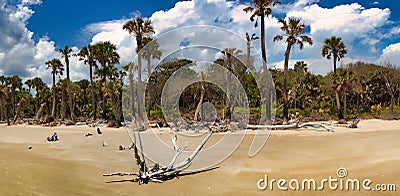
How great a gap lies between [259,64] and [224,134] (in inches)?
219

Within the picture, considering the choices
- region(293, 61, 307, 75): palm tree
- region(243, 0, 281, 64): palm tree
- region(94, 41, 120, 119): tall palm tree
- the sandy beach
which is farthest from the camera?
region(293, 61, 307, 75): palm tree

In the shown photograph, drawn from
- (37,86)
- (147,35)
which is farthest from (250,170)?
(37,86)

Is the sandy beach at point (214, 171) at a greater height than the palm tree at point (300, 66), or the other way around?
the palm tree at point (300, 66)

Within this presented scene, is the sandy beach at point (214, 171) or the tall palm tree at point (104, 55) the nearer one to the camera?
the sandy beach at point (214, 171)

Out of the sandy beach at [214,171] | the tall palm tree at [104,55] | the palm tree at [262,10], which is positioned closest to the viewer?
the sandy beach at [214,171]

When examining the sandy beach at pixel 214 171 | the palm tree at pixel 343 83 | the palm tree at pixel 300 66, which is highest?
the palm tree at pixel 300 66

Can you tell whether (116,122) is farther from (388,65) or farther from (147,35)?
(388,65)

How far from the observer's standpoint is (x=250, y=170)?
10273 mm

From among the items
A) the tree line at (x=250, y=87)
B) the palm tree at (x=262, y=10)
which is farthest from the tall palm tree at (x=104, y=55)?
the palm tree at (x=262, y=10)

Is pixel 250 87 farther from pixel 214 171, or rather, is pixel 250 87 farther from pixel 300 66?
pixel 214 171

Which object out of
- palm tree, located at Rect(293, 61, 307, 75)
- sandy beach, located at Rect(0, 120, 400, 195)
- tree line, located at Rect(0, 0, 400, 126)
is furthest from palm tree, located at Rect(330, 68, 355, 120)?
sandy beach, located at Rect(0, 120, 400, 195)

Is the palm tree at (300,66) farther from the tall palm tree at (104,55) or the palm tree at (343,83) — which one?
the tall palm tree at (104,55)

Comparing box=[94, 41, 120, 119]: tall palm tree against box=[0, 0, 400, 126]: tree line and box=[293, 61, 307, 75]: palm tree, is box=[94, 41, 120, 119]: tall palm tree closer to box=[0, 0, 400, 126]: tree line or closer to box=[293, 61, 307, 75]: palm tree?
box=[0, 0, 400, 126]: tree line

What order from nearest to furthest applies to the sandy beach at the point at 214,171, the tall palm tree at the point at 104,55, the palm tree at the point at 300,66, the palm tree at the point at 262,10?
the sandy beach at the point at 214,171, the palm tree at the point at 262,10, the tall palm tree at the point at 104,55, the palm tree at the point at 300,66
